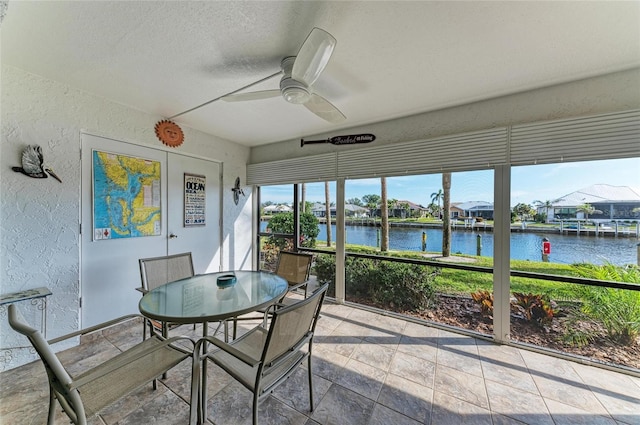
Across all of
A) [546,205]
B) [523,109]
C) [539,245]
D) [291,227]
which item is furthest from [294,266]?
[523,109]

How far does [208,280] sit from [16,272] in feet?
5.17

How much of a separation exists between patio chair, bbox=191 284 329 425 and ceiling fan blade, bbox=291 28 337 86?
1383 millimetres

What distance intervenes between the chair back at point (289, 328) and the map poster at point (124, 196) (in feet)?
8.28

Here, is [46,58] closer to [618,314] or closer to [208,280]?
[208,280]

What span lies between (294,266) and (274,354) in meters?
1.50

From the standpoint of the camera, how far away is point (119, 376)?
1320mm

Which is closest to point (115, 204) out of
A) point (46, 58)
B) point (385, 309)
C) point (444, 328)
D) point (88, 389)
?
point (46, 58)

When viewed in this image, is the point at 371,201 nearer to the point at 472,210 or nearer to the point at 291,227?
the point at 472,210

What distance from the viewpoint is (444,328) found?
2.66 meters

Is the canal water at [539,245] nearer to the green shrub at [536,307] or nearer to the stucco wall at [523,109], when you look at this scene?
the green shrub at [536,307]

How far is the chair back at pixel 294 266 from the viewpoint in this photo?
263 cm

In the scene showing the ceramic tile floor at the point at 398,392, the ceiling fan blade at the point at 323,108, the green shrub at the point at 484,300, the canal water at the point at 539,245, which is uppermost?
the ceiling fan blade at the point at 323,108

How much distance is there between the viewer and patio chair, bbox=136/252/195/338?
216cm

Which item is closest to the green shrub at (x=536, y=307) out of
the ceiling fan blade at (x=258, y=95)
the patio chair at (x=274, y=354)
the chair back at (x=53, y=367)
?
the patio chair at (x=274, y=354)
